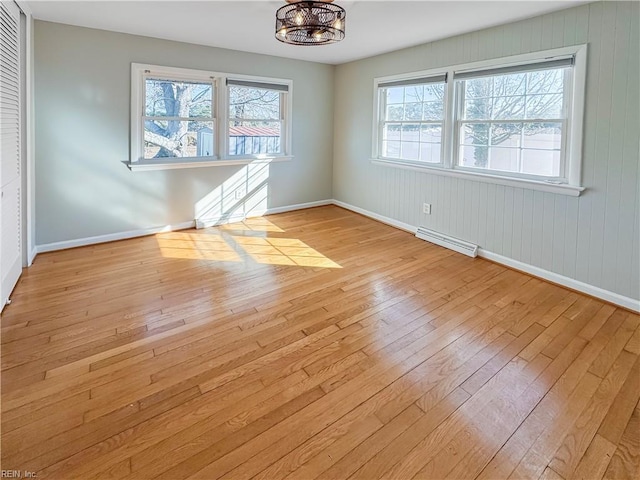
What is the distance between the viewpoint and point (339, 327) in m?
2.65

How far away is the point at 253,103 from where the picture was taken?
539 centimetres

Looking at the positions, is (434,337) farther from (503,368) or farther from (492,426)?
(492,426)

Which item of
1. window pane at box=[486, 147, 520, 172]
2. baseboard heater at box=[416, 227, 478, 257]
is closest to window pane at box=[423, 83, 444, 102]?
window pane at box=[486, 147, 520, 172]

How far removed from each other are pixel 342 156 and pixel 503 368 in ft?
15.0

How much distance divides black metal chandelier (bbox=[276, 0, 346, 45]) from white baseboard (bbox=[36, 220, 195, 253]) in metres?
3.01

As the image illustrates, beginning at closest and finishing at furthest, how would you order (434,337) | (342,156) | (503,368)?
(503,368)
(434,337)
(342,156)

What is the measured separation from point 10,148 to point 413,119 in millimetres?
4195

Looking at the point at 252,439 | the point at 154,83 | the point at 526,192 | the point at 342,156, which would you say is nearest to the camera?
the point at 252,439

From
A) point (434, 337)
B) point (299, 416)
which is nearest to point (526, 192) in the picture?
point (434, 337)

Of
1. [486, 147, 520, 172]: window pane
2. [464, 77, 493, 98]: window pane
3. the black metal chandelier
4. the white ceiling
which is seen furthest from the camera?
[464, 77, 493, 98]: window pane

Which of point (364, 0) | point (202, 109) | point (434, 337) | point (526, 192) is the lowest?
point (434, 337)

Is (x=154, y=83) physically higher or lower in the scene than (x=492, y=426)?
higher

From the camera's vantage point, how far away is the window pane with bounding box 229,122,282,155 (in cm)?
531

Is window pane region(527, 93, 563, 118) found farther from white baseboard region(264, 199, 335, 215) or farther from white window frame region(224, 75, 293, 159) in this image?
white baseboard region(264, 199, 335, 215)
